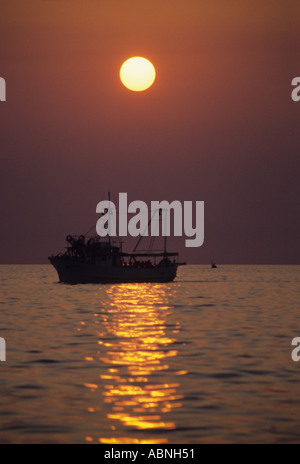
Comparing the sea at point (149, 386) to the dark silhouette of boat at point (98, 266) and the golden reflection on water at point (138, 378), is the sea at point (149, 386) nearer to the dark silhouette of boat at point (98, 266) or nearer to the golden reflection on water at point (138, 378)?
the golden reflection on water at point (138, 378)

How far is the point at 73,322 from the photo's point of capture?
5691 cm

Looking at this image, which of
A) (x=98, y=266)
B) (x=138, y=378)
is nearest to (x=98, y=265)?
(x=98, y=266)

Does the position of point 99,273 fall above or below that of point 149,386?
above

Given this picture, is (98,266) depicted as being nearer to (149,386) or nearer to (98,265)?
(98,265)

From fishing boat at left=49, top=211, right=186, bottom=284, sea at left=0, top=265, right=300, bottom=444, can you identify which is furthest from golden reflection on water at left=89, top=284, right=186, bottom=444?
fishing boat at left=49, top=211, right=186, bottom=284

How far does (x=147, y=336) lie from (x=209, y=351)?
30.2 ft

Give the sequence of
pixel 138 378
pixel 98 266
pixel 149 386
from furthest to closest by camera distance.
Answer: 1. pixel 98 266
2. pixel 138 378
3. pixel 149 386

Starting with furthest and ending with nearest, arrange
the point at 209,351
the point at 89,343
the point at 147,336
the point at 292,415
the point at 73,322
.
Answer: the point at 73,322 < the point at 147,336 < the point at 89,343 < the point at 209,351 < the point at 292,415

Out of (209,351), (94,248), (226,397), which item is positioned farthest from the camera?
(94,248)

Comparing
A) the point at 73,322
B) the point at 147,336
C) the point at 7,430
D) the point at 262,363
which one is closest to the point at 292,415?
the point at 7,430

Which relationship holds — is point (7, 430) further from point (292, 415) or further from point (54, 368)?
point (54, 368)

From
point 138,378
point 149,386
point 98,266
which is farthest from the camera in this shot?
point 98,266

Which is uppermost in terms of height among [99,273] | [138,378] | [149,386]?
[99,273]

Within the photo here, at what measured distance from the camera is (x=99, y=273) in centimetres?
16050
